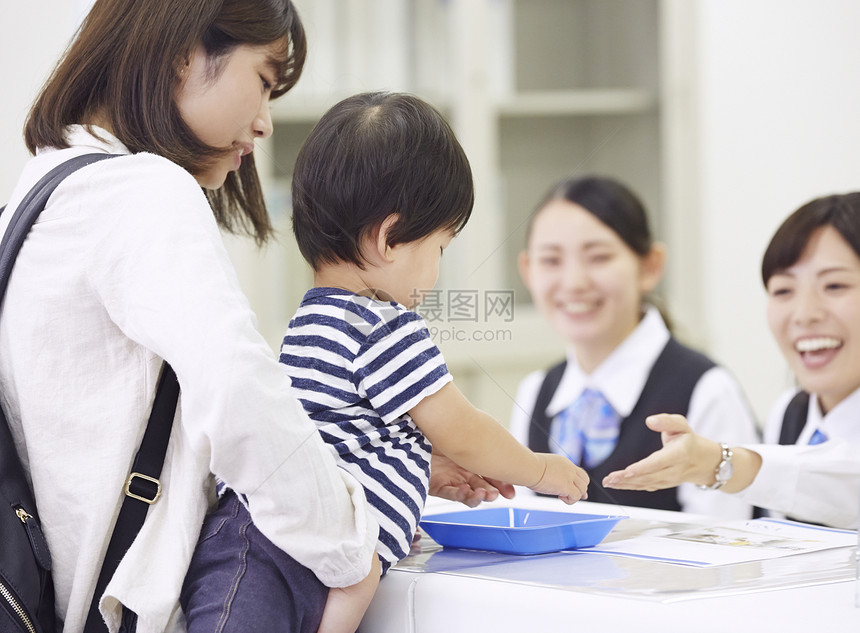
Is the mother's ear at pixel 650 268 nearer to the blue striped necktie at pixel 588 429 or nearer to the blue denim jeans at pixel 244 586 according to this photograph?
the blue striped necktie at pixel 588 429

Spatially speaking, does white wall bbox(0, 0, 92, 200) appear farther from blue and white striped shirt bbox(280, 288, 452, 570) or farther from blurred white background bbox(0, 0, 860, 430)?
blue and white striped shirt bbox(280, 288, 452, 570)

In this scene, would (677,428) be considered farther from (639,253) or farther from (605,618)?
(639,253)

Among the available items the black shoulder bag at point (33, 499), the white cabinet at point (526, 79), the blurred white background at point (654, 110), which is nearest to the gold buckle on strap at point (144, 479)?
the black shoulder bag at point (33, 499)

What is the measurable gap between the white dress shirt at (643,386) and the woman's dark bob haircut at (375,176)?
0.65 meters

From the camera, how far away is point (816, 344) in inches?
42.9

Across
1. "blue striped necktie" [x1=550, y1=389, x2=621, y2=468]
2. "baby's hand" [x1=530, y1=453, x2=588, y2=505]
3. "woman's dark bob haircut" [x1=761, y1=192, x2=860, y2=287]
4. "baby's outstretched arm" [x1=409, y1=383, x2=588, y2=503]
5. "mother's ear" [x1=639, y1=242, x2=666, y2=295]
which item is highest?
"woman's dark bob haircut" [x1=761, y1=192, x2=860, y2=287]

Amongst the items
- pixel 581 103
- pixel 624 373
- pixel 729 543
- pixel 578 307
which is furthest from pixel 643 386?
pixel 581 103

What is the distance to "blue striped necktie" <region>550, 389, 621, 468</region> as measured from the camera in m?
1.26

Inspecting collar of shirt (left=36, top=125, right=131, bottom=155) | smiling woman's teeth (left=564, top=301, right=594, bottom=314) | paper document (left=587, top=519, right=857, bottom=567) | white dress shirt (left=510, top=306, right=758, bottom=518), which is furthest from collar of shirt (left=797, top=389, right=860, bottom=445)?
collar of shirt (left=36, top=125, right=131, bottom=155)

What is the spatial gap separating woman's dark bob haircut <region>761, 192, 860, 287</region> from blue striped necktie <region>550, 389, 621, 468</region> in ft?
1.03

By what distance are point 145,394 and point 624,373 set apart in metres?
0.88

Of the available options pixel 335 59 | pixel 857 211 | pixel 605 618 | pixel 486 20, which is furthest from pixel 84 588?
pixel 486 20

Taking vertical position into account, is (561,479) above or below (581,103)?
below

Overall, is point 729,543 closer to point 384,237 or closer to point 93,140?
point 384,237
